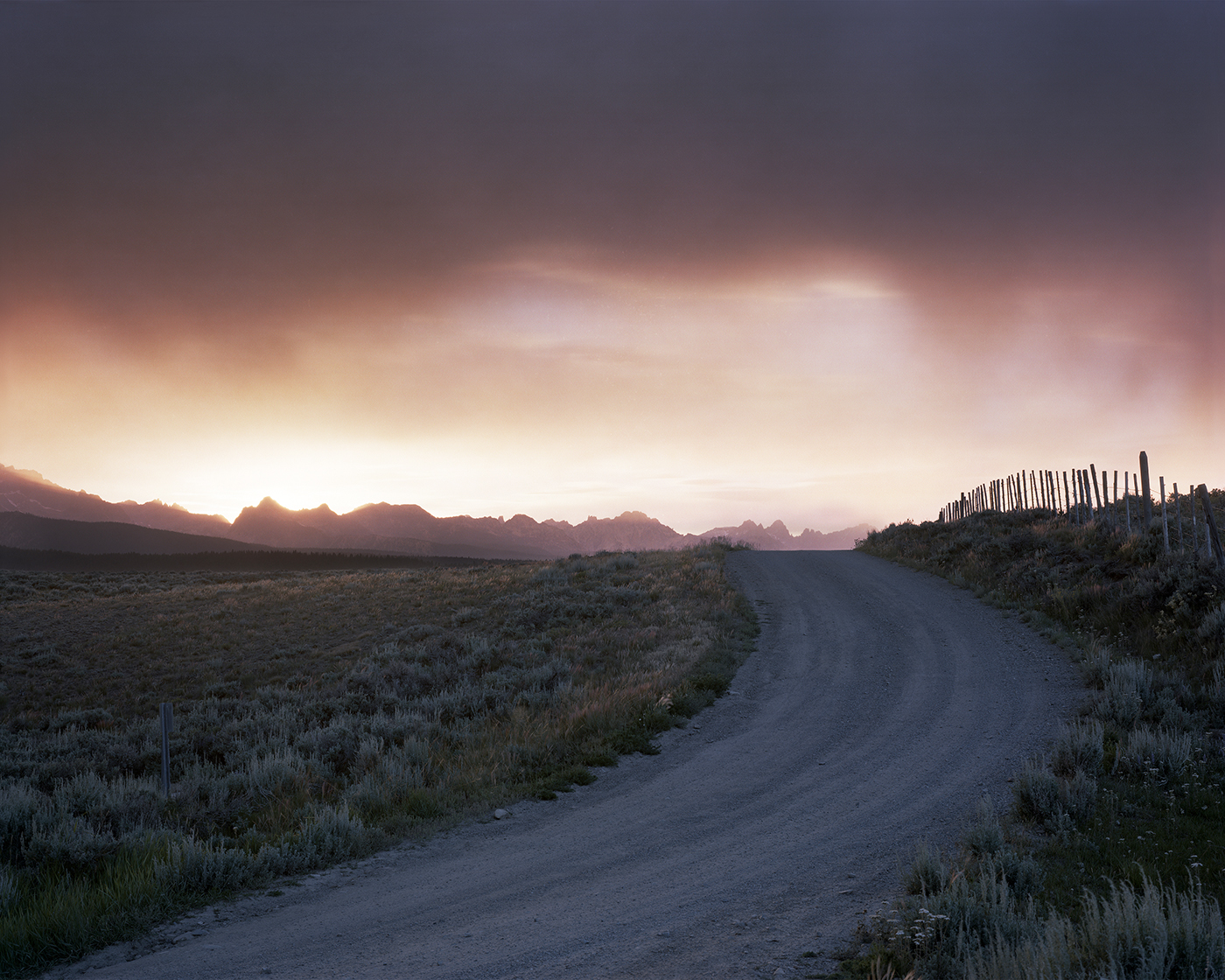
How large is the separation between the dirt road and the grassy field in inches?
26.4

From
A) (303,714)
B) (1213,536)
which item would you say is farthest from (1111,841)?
(303,714)

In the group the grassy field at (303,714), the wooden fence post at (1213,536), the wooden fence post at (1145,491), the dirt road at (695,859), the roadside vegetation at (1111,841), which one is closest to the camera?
the roadside vegetation at (1111,841)

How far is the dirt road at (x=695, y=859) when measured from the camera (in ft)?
18.9

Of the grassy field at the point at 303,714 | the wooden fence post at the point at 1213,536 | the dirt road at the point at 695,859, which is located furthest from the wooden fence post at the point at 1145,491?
the grassy field at the point at 303,714

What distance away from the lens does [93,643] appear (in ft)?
94.5

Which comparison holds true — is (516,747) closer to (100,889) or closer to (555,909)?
(555,909)

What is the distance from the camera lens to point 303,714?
17.7m

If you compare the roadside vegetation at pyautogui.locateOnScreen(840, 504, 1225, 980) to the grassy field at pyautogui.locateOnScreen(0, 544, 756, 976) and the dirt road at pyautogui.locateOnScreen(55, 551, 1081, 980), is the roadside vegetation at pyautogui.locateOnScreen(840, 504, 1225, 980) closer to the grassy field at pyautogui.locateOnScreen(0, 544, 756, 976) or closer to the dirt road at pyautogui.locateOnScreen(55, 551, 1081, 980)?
the dirt road at pyautogui.locateOnScreen(55, 551, 1081, 980)

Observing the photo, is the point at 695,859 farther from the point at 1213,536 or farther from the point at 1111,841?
the point at 1213,536

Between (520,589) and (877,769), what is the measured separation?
22.3 metres

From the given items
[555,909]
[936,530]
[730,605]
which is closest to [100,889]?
[555,909]

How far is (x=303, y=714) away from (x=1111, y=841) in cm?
1678

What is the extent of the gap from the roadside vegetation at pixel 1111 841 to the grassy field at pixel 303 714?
213 inches

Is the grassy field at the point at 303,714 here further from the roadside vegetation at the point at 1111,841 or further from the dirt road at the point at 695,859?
the roadside vegetation at the point at 1111,841
